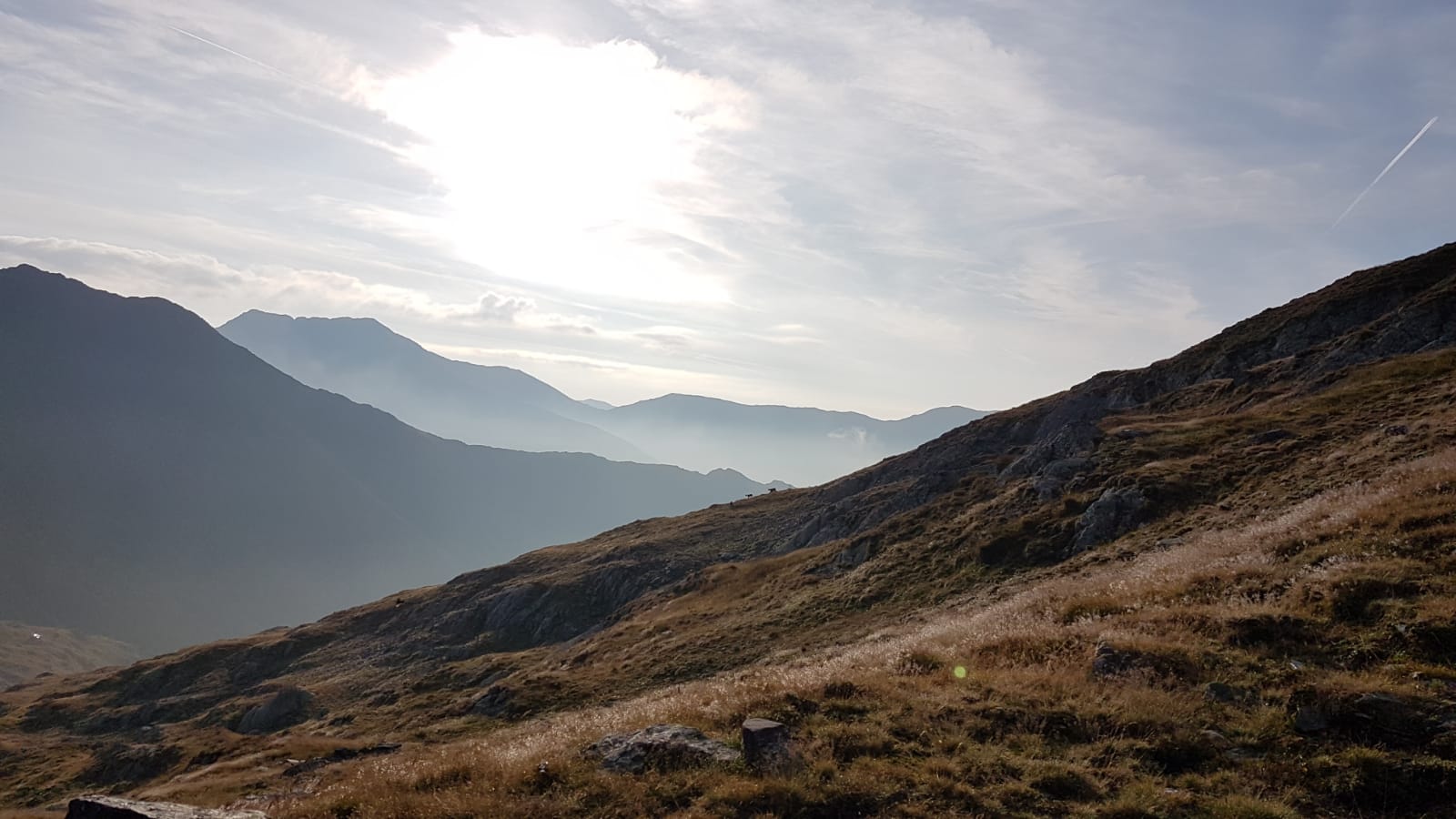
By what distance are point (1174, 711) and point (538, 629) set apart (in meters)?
81.8

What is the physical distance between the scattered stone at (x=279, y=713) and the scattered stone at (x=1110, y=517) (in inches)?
2950

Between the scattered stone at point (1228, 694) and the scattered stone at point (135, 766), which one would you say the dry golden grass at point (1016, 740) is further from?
the scattered stone at point (135, 766)

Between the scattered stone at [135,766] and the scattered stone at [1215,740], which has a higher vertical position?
the scattered stone at [1215,740]

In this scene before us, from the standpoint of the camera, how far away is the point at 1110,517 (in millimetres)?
38469

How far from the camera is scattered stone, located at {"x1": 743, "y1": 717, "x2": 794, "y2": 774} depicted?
11.0m

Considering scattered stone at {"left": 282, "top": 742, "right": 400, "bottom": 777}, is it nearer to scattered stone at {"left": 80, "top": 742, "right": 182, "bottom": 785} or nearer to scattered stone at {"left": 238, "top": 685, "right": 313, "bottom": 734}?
scattered stone at {"left": 80, "top": 742, "right": 182, "bottom": 785}

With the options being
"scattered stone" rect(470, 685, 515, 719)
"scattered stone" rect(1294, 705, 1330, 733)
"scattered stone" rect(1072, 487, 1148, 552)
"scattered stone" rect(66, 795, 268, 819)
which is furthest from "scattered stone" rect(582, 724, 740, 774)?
"scattered stone" rect(470, 685, 515, 719)

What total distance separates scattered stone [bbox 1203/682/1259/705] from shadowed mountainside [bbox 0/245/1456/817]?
73 millimetres

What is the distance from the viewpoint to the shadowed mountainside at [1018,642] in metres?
10.5

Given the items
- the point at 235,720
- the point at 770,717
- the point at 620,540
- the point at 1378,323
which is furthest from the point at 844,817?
the point at 620,540

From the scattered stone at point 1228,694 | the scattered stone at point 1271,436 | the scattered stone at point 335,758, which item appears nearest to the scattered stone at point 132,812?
the scattered stone at point 1228,694

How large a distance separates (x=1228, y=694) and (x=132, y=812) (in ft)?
58.9

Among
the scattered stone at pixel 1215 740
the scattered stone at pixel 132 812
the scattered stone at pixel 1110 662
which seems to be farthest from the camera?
the scattered stone at pixel 1110 662

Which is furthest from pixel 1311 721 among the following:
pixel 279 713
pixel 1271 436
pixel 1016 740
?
pixel 279 713
